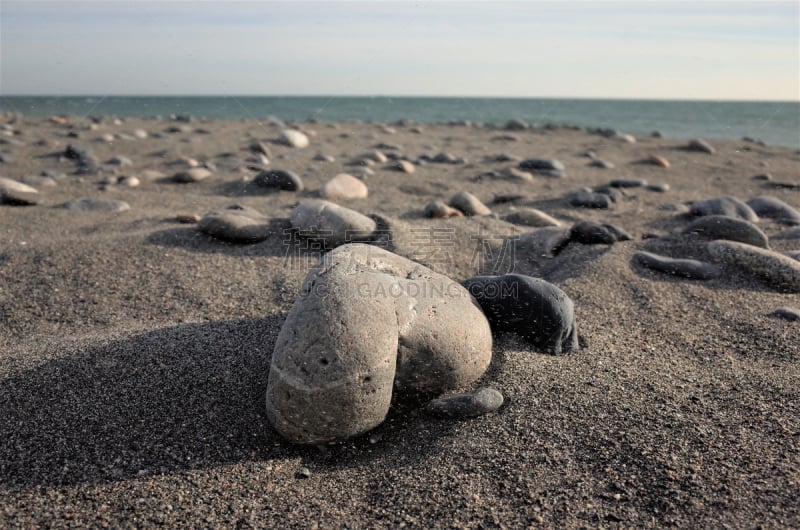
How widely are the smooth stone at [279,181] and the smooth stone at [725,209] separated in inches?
168

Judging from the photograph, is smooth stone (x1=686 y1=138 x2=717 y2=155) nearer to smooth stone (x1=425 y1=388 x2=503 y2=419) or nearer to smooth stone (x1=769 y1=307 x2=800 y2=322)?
smooth stone (x1=769 y1=307 x2=800 y2=322)

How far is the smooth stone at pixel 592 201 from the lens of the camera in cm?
616

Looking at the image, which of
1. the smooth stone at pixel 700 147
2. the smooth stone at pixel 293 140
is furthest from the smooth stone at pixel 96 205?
the smooth stone at pixel 700 147

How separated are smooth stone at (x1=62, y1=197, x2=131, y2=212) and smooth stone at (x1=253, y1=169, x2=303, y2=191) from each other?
1576 millimetres

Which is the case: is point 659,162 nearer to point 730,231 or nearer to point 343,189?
point 730,231

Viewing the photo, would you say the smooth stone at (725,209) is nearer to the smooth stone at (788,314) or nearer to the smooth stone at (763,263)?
the smooth stone at (763,263)

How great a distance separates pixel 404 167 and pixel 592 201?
2904 mm

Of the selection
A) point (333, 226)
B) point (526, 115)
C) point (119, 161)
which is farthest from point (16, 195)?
point (526, 115)

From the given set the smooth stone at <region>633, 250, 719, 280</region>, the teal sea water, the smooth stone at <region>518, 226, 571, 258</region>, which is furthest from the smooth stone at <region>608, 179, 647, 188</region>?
the teal sea water

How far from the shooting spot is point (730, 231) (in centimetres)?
450

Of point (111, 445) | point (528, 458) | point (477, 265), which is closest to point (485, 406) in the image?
point (528, 458)

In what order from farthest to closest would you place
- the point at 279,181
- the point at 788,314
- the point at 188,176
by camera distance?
the point at 188,176, the point at 279,181, the point at 788,314

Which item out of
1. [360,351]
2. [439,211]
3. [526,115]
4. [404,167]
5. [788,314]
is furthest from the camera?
[526,115]

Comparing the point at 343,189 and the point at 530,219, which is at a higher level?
the point at 343,189
